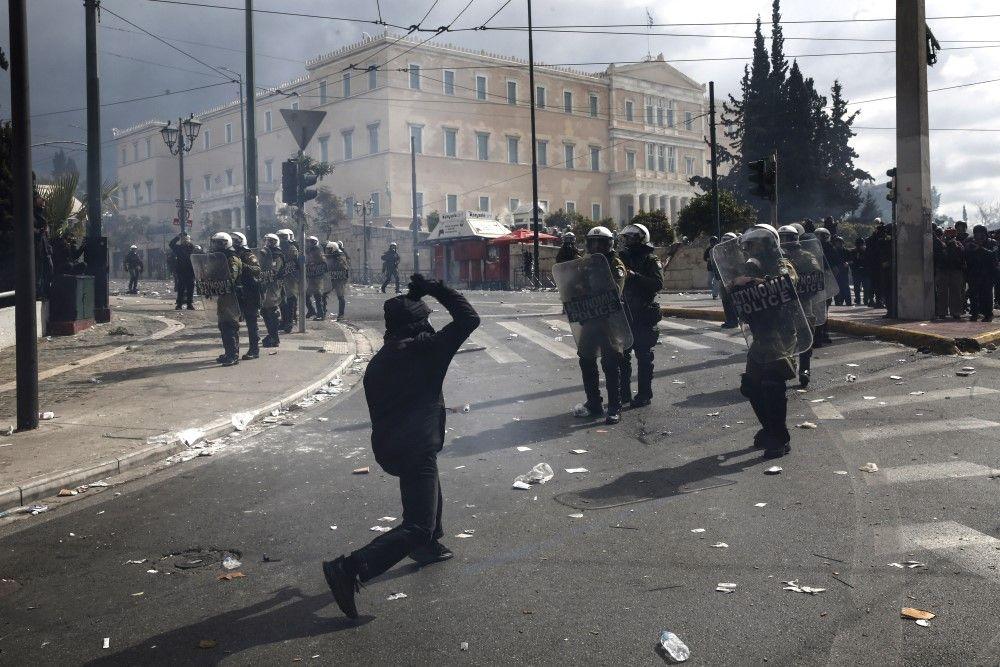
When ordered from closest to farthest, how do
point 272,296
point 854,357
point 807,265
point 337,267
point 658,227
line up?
point 807,265, point 854,357, point 272,296, point 337,267, point 658,227

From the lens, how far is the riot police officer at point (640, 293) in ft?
30.8

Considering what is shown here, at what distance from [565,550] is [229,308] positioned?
904 cm

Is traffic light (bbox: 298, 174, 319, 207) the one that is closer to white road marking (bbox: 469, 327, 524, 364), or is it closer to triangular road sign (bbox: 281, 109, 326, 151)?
triangular road sign (bbox: 281, 109, 326, 151)

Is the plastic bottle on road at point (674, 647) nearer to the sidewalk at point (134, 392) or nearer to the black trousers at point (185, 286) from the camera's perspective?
the sidewalk at point (134, 392)

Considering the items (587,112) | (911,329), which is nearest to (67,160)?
(587,112)

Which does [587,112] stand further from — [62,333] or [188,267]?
[62,333]

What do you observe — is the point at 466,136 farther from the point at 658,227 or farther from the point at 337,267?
the point at 337,267

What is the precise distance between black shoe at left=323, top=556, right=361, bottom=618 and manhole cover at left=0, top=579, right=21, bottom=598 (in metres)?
1.77

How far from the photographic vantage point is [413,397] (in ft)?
14.9

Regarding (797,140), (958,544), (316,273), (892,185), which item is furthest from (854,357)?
(797,140)

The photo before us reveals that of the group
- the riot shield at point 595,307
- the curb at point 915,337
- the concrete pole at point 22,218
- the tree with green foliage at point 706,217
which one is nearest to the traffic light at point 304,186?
the concrete pole at point 22,218

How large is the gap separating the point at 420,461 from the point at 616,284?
15.3 feet

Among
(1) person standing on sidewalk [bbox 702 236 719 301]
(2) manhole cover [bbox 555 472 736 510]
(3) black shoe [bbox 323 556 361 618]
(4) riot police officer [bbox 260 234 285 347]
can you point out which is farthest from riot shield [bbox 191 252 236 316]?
(3) black shoe [bbox 323 556 361 618]

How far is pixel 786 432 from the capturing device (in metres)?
7.14
